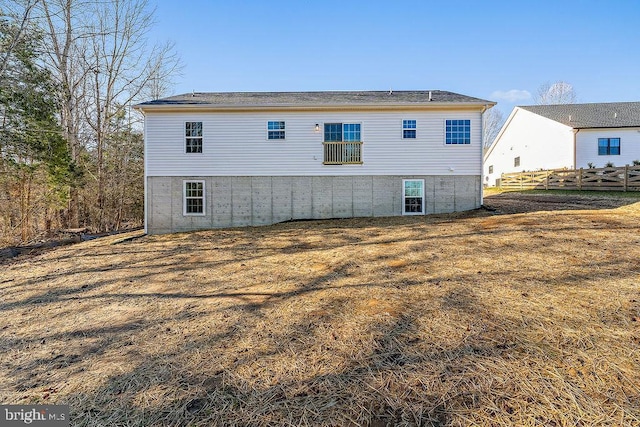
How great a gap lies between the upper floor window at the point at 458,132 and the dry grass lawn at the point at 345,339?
6.24m

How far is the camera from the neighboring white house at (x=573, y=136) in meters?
21.7

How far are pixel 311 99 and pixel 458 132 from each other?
18.5ft

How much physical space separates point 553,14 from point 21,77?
20.5 metres

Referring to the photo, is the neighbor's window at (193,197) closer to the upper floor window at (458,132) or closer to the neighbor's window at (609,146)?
the upper floor window at (458,132)

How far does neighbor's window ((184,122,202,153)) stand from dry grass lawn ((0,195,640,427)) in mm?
6486

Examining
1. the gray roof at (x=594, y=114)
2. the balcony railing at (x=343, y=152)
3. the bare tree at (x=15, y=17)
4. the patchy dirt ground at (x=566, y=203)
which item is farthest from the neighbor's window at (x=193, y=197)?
the gray roof at (x=594, y=114)

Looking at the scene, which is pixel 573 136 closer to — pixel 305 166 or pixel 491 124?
pixel 305 166

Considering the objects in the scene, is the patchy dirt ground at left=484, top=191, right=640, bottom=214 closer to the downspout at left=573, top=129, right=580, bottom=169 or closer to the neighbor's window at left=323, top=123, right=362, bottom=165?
the neighbor's window at left=323, top=123, right=362, bottom=165

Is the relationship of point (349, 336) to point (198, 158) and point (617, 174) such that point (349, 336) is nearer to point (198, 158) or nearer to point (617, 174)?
point (198, 158)

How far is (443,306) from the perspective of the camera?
12.0ft

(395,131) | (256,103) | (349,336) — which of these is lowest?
(349,336)

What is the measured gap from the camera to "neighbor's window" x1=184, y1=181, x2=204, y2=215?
38.6 ft

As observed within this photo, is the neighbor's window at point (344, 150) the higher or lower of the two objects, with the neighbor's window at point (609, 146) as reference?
lower

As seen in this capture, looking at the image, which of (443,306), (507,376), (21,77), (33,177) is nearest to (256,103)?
(21,77)
